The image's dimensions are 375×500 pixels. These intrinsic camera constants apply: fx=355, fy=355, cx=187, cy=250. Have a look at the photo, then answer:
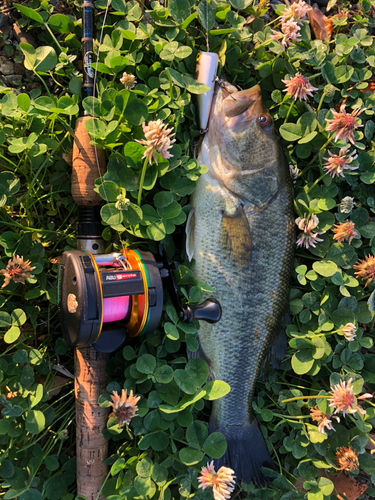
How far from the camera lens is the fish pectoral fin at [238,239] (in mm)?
2256

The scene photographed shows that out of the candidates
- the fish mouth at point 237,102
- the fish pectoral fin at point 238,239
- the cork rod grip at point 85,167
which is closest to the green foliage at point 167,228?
the cork rod grip at point 85,167

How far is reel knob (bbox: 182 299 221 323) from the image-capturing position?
203 cm

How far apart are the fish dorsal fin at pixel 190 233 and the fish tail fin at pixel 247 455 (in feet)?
3.93

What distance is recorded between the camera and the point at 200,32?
2.35 m

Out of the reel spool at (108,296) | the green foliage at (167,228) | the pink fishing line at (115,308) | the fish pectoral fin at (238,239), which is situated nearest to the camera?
the reel spool at (108,296)

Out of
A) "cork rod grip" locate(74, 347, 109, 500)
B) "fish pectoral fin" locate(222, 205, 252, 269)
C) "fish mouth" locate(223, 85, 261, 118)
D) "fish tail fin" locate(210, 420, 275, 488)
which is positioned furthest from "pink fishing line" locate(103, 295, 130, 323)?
"fish mouth" locate(223, 85, 261, 118)

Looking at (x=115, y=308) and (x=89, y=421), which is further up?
(x=115, y=308)

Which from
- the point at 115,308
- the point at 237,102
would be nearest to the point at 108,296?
the point at 115,308

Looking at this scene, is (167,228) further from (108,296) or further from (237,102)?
(237,102)

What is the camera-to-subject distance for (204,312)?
2.07 metres

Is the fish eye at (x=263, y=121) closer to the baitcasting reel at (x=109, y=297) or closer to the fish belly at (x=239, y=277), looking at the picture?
the fish belly at (x=239, y=277)

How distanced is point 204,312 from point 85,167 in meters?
1.08

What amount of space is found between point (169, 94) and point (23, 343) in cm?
175

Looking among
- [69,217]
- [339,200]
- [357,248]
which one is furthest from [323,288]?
[69,217]
